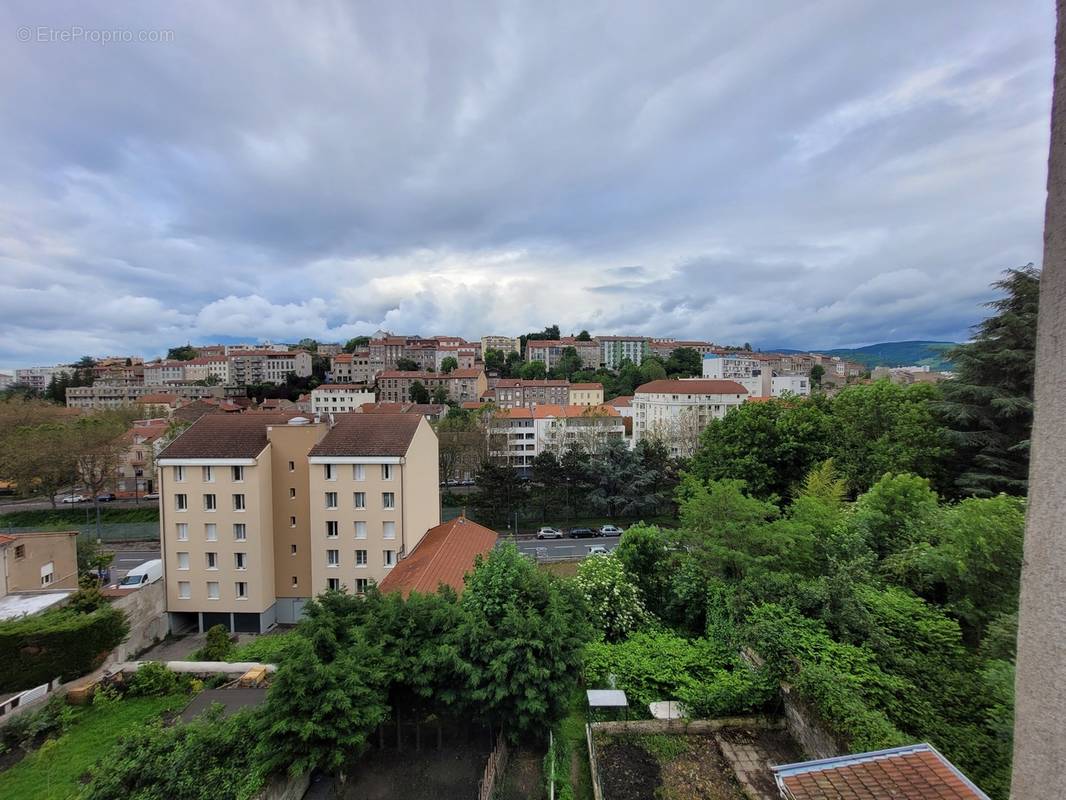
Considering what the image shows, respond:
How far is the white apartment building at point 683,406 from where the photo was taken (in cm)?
4631

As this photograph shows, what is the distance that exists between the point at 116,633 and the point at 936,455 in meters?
30.2

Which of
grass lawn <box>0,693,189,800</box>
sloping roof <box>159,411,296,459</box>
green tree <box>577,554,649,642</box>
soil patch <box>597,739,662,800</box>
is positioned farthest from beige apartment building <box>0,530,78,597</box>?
soil patch <box>597,739,662,800</box>

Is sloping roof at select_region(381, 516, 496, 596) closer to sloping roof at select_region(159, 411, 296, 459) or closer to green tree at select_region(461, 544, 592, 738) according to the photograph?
green tree at select_region(461, 544, 592, 738)

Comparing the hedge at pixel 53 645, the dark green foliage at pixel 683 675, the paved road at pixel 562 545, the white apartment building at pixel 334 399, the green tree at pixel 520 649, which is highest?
the white apartment building at pixel 334 399

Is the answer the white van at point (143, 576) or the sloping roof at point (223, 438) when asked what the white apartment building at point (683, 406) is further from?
the white van at point (143, 576)

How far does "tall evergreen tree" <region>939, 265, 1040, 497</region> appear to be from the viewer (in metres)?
17.3

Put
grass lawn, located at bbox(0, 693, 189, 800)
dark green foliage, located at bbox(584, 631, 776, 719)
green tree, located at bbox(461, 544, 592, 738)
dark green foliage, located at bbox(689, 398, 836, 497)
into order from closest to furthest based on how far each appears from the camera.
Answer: green tree, located at bbox(461, 544, 592, 738) < grass lawn, located at bbox(0, 693, 189, 800) < dark green foliage, located at bbox(584, 631, 776, 719) < dark green foliage, located at bbox(689, 398, 836, 497)

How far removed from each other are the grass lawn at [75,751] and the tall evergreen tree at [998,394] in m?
26.4

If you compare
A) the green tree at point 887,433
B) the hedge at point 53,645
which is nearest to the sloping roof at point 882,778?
the green tree at point 887,433

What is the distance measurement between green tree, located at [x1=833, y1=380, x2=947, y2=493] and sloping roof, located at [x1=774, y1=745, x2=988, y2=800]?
16.1m

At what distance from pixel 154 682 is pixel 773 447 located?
26343 millimetres

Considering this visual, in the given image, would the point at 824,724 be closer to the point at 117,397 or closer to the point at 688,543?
the point at 688,543

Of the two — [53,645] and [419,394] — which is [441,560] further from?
[419,394]

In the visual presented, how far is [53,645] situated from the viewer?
12906mm
